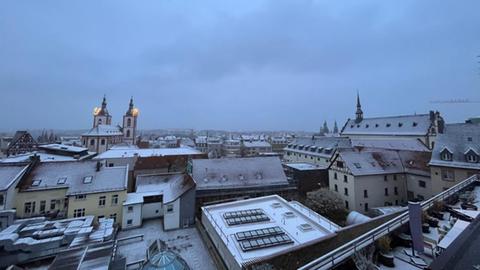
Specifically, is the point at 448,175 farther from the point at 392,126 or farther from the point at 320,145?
the point at 392,126

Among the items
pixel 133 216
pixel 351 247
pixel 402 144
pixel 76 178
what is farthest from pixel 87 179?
pixel 402 144

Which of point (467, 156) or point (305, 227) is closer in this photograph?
point (305, 227)

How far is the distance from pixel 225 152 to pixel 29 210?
53755 millimetres

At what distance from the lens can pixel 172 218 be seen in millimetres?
18953

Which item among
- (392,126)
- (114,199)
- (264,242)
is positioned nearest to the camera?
(264,242)

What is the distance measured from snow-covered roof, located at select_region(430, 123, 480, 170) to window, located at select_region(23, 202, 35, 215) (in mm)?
39011

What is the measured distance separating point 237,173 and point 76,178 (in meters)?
16.2

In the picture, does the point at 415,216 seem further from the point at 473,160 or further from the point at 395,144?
the point at 395,144

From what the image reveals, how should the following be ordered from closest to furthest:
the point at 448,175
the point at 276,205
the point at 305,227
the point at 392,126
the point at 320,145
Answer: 1. the point at 305,227
2. the point at 276,205
3. the point at 448,175
4. the point at 320,145
5. the point at 392,126

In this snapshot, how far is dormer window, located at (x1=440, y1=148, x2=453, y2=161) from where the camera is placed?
65.1 ft

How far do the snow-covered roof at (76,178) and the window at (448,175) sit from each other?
104 ft

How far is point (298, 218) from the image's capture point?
14.7m

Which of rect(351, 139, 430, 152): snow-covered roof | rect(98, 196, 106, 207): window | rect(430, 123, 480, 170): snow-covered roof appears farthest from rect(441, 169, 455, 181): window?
rect(98, 196, 106, 207): window

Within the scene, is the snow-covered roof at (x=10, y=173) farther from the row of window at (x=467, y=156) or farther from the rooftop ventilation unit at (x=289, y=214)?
the row of window at (x=467, y=156)
